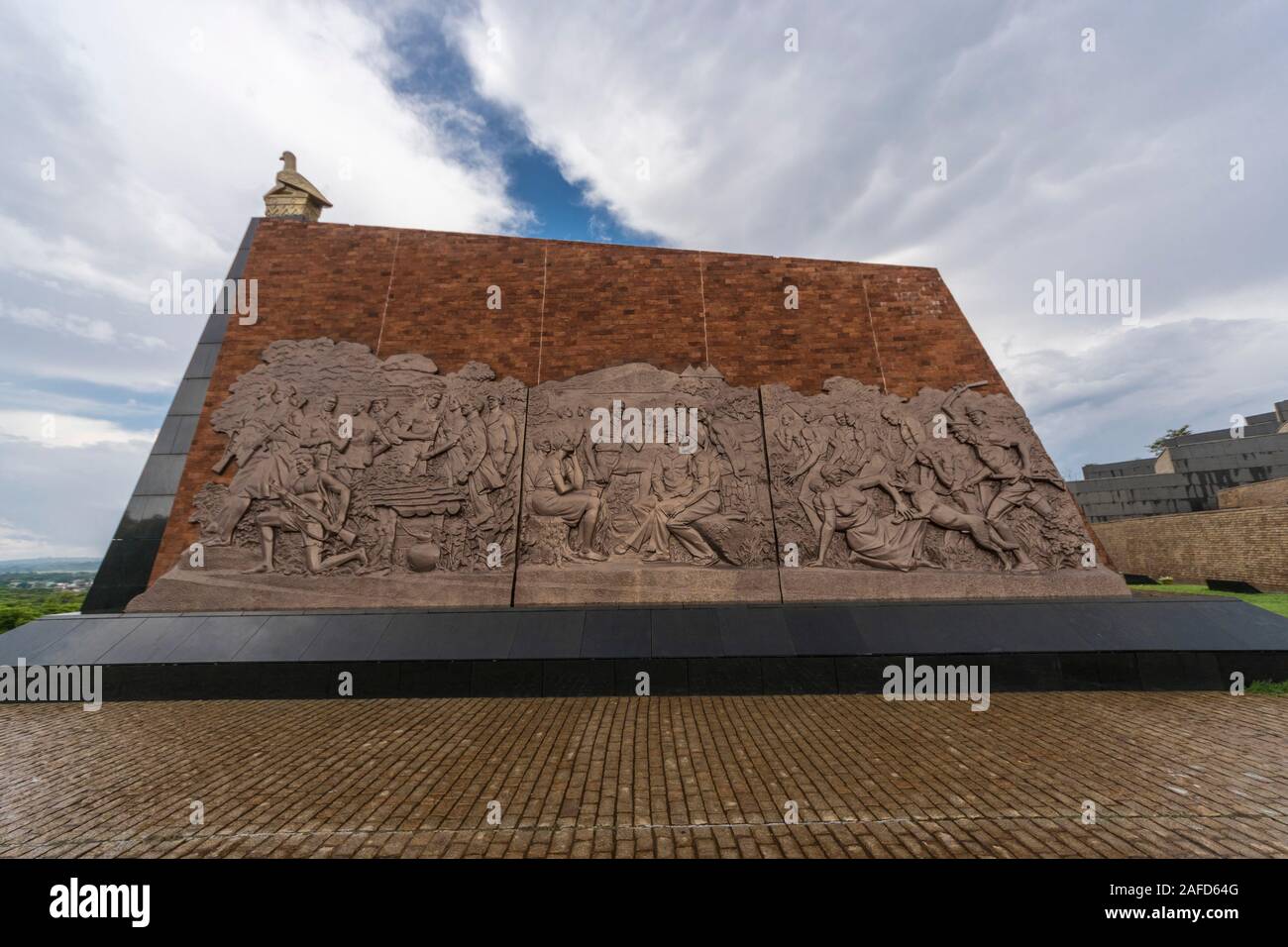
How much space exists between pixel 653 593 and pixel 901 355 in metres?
6.12

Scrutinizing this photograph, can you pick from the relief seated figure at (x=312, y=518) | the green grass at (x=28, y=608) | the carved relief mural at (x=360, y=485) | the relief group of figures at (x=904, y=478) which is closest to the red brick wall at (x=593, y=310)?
the carved relief mural at (x=360, y=485)

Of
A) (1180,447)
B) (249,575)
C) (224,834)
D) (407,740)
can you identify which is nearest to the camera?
(224,834)

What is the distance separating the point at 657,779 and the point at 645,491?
4870 mm

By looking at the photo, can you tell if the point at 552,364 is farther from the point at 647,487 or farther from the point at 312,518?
the point at 312,518

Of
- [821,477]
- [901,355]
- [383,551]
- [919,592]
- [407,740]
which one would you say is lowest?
[407,740]

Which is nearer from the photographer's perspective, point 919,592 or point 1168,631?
point 1168,631

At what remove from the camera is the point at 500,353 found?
940 centimetres

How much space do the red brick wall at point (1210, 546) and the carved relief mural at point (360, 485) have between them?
52.2 ft

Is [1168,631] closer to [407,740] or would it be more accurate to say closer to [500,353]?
[407,740]

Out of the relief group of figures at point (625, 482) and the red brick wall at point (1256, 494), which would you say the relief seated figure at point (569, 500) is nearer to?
the relief group of figures at point (625, 482)

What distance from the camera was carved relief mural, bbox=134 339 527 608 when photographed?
809 cm

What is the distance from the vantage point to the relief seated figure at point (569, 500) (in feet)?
27.4
